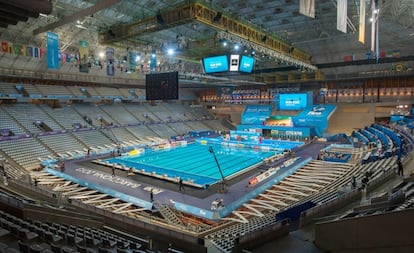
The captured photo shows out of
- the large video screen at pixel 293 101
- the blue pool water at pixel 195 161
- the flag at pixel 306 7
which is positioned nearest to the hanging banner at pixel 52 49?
the blue pool water at pixel 195 161

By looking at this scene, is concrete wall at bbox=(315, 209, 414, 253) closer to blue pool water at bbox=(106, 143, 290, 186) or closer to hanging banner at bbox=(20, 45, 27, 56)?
blue pool water at bbox=(106, 143, 290, 186)

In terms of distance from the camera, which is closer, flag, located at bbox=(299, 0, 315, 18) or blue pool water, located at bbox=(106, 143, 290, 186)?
flag, located at bbox=(299, 0, 315, 18)

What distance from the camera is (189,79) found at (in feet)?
96.1

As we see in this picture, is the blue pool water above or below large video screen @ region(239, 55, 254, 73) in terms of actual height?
below

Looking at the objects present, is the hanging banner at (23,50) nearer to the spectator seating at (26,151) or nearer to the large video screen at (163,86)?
the spectator seating at (26,151)

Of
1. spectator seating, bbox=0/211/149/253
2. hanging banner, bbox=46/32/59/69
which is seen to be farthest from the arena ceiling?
spectator seating, bbox=0/211/149/253

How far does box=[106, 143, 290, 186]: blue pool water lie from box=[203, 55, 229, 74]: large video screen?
22.9 ft

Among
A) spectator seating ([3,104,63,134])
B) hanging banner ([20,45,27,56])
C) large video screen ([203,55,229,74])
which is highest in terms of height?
hanging banner ([20,45,27,56])

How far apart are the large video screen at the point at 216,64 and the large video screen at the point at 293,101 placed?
19.4 meters

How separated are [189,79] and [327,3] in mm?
15992

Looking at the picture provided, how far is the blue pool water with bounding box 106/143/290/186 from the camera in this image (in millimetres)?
16734

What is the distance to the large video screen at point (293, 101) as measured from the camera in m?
33.5

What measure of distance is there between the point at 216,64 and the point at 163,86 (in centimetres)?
404

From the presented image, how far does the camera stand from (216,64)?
17703 mm
